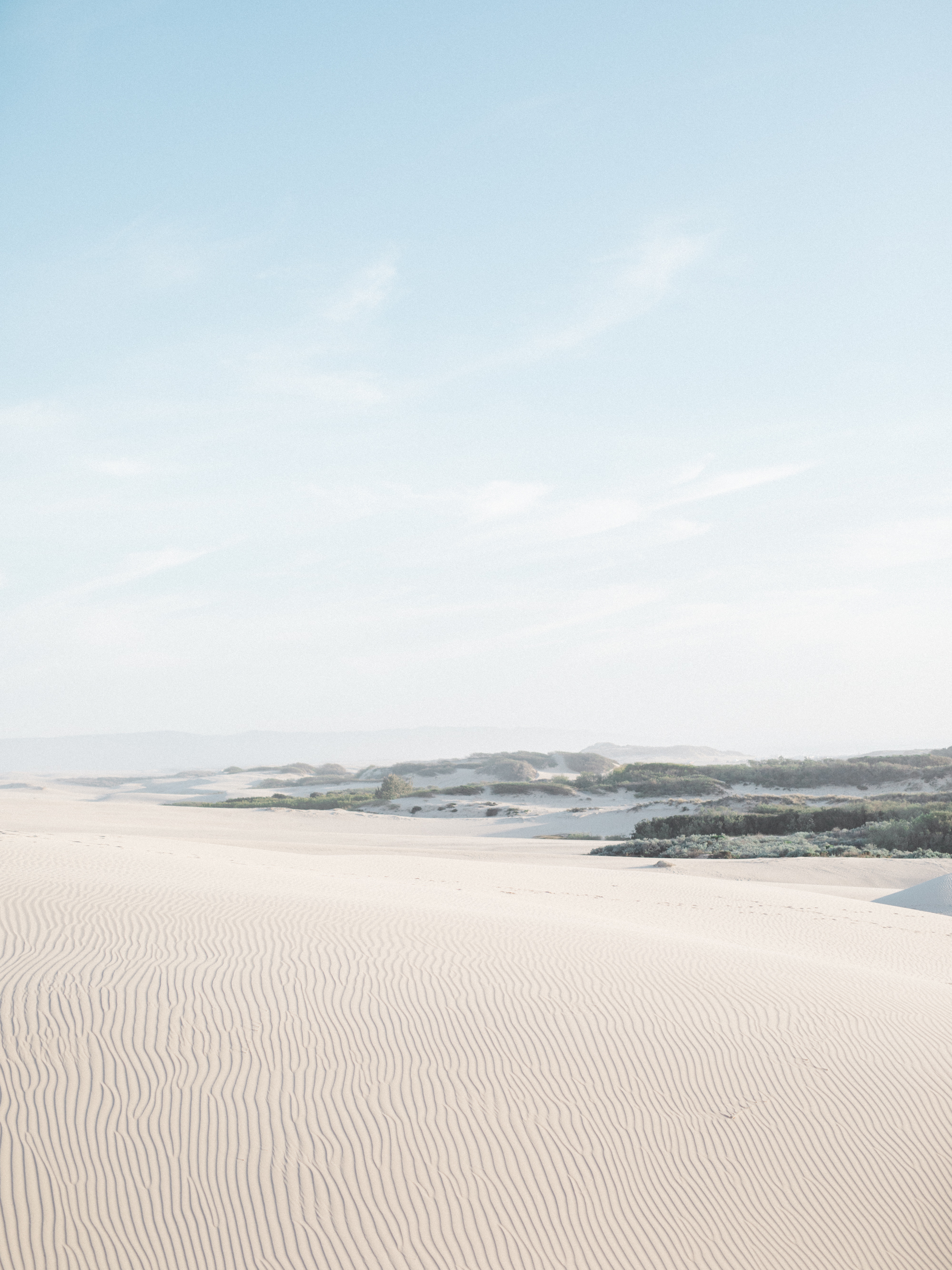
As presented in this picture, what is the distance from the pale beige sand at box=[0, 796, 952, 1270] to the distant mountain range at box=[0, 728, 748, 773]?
412 ft

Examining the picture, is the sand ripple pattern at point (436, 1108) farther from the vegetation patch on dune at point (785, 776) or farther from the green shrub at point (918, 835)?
the vegetation patch on dune at point (785, 776)

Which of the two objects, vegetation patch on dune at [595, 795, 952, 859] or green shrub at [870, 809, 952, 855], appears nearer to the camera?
vegetation patch on dune at [595, 795, 952, 859]

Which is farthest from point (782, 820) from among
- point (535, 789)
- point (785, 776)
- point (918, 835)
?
point (785, 776)

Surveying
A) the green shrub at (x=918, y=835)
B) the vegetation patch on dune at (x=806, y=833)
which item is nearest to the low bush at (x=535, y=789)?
the vegetation patch on dune at (x=806, y=833)

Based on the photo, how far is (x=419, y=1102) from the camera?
3.42 m

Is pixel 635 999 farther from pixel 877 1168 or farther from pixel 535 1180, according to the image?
pixel 535 1180

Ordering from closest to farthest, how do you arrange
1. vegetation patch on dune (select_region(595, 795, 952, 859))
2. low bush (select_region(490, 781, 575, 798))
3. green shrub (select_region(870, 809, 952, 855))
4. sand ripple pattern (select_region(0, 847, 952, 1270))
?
sand ripple pattern (select_region(0, 847, 952, 1270)) → vegetation patch on dune (select_region(595, 795, 952, 859)) → green shrub (select_region(870, 809, 952, 855)) → low bush (select_region(490, 781, 575, 798))

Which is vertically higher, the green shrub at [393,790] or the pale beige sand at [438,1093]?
the pale beige sand at [438,1093]

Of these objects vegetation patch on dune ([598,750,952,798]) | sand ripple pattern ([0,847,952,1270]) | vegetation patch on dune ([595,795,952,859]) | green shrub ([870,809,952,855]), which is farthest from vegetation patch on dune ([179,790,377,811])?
sand ripple pattern ([0,847,952,1270])

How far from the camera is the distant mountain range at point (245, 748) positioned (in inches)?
5782

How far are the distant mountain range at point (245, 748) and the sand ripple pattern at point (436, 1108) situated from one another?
413 ft

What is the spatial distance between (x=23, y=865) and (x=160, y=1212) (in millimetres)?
4413

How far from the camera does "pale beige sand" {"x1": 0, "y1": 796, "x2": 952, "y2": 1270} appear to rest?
2.83 meters

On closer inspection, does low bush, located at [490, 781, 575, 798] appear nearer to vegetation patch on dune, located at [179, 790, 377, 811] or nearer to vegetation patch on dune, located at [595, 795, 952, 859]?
vegetation patch on dune, located at [179, 790, 377, 811]
